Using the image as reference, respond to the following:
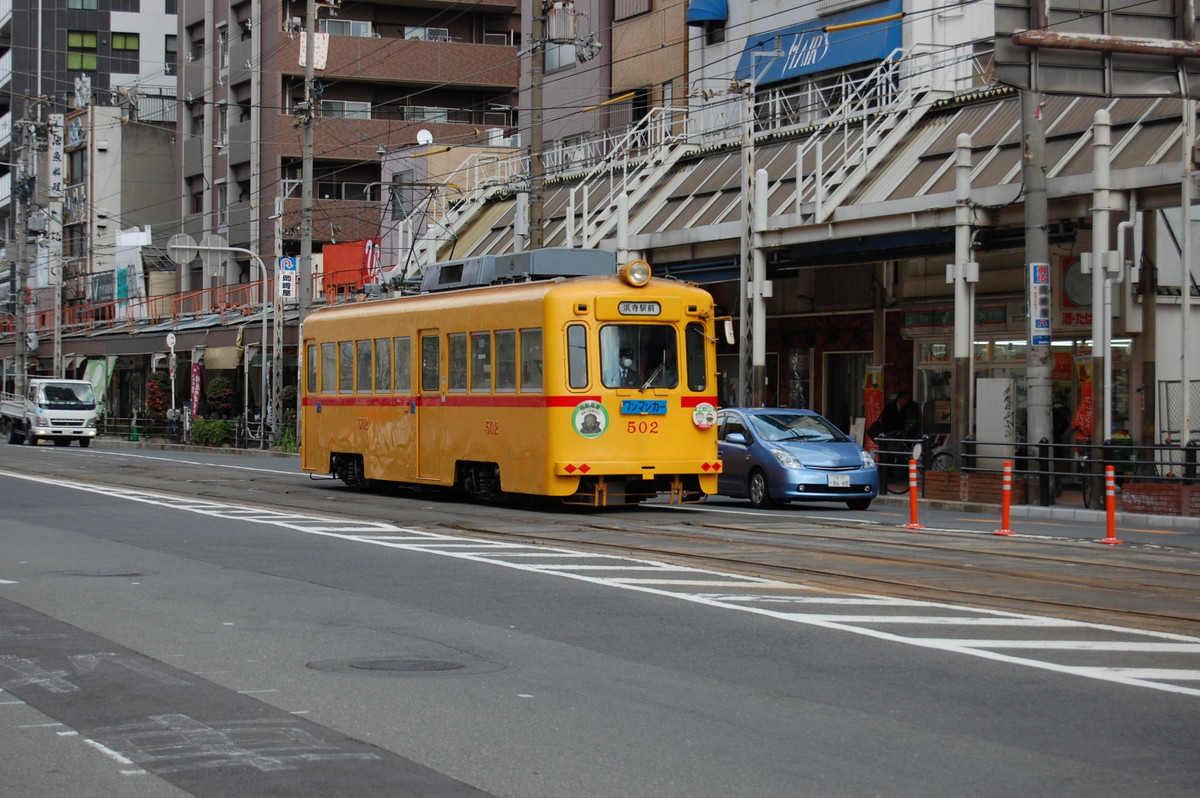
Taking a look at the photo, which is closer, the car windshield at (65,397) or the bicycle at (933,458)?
the bicycle at (933,458)

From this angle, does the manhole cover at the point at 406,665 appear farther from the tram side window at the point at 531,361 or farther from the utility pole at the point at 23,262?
the utility pole at the point at 23,262

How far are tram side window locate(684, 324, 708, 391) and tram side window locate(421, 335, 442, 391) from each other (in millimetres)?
3965

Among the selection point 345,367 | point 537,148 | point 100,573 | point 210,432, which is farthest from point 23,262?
point 100,573

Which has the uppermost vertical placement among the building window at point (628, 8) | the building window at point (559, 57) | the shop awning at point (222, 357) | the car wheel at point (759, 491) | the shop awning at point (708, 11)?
the building window at point (628, 8)

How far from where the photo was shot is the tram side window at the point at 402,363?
23.6m

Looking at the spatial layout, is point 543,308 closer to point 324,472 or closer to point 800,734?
point 324,472

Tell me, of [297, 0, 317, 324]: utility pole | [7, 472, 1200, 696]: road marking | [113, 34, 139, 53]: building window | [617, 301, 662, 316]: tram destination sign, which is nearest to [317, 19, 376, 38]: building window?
[297, 0, 317, 324]: utility pole

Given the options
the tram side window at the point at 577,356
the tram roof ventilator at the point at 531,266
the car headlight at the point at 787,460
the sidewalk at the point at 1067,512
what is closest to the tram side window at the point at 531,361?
the tram side window at the point at 577,356

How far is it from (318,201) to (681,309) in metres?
44.8

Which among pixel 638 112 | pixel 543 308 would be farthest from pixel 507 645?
pixel 638 112

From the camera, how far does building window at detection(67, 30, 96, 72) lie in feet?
272

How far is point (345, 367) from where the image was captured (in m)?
25.7

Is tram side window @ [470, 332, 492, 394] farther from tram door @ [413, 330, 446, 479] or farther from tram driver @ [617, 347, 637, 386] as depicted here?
tram driver @ [617, 347, 637, 386]

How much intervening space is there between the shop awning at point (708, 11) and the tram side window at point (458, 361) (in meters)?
21.0
